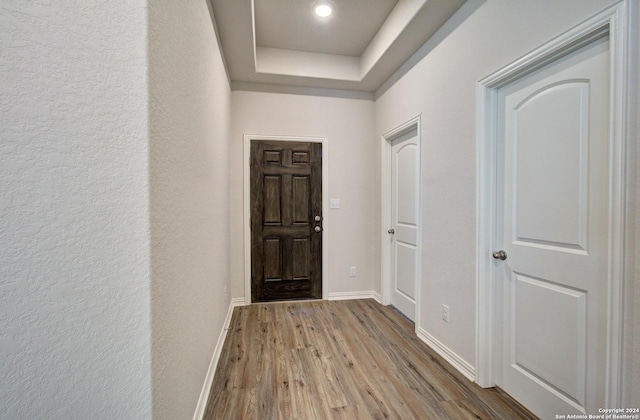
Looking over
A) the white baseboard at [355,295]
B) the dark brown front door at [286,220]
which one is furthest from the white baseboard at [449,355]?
the dark brown front door at [286,220]

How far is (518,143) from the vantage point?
1.48m

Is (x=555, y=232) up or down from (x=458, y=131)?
down

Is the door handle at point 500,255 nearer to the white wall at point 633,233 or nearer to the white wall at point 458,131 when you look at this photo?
the white wall at point 458,131

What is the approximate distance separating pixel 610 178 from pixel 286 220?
101 inches

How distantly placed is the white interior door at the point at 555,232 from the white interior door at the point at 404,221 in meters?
0.86

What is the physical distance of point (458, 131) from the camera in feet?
6.02

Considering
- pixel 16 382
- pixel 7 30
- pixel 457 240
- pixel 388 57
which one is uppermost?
pixel 388 57

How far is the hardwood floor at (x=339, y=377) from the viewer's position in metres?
1.45

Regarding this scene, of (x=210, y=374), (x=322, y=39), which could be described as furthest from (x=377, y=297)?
(x=322, y=39)

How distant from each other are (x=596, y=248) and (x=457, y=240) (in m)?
0.75

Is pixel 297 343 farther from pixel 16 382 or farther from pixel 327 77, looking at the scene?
pixel 327 77

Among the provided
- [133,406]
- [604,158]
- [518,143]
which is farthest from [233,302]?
[604,158]

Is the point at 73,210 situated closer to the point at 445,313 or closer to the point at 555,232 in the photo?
the point at 555,232

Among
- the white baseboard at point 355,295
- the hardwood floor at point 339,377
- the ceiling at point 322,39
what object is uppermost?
the ceiling at point 322,39
